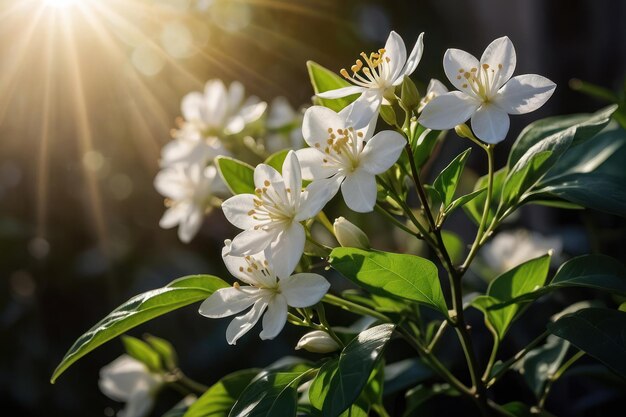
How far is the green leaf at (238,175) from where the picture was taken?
83 centimetres

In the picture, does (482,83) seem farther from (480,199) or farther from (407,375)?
(407,375)

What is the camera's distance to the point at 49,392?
2.03m

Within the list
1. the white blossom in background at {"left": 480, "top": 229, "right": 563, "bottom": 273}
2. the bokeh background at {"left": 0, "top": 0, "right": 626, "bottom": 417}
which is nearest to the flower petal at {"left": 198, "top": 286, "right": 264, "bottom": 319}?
the white blossom in background at {"left": 480, "top": 229, "right": 563, "bottom": 273}

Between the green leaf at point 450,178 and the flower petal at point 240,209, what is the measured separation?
7.6 inches

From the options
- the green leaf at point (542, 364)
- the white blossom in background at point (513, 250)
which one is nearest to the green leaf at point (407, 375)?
the green leaf at point (542, 364)

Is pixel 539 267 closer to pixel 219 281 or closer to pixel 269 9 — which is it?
pixel 219 281

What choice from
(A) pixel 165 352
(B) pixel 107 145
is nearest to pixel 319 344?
(A) pixel 165 352

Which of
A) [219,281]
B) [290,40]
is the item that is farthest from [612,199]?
[290,40]

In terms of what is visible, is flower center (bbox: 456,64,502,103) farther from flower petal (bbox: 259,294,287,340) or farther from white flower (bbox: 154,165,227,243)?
white flower (bbox: 154,165,227,243)

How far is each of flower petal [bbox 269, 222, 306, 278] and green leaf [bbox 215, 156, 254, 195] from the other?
0.34ft

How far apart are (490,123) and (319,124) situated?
0.55 ft

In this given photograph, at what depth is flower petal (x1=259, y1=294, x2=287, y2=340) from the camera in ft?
2.37

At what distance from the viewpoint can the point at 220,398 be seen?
2.86ft

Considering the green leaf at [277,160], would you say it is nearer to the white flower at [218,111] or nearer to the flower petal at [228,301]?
the flower petal at [228,301]
